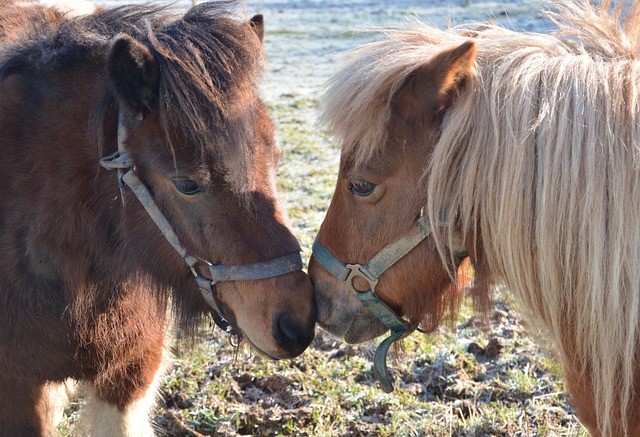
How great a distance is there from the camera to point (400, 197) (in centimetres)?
262

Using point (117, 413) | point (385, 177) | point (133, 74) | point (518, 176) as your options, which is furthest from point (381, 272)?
point (117, 413)

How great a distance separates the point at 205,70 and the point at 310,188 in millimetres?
3884

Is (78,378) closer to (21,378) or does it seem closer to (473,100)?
(21,378)

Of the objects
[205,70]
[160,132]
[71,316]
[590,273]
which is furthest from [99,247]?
[590,273]

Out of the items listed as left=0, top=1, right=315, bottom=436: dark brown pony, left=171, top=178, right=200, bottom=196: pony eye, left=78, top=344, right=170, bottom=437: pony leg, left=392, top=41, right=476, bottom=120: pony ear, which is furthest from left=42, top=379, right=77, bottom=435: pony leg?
left=392, top=41, right=476, bottom=120: pony ear

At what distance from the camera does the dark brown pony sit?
2.65 m

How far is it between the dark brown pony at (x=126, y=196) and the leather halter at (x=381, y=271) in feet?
0.42

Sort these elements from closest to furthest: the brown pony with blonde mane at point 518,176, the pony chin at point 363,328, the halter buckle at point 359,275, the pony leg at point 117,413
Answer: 1. the brown pony with blonde mane at point 518,176
2. the halter buckle at point 359,275
3. the pony chin at point 363,328
4. the pony leg at point 117,413

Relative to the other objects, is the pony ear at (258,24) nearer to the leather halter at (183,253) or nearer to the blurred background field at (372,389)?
the blurred background field at (372,389)

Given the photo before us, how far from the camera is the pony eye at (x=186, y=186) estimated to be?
2.66m

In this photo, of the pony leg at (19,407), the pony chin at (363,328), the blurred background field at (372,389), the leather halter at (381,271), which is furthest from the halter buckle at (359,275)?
the pony leg at (19,407)

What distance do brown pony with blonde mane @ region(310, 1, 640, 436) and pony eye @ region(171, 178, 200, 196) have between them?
533 millimetres

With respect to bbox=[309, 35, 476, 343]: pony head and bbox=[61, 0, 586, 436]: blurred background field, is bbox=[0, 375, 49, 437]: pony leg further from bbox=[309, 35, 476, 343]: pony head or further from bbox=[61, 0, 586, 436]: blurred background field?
bbox=[309, 35, 476, 343]: pony head

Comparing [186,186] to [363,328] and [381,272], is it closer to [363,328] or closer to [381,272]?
[381,272]
